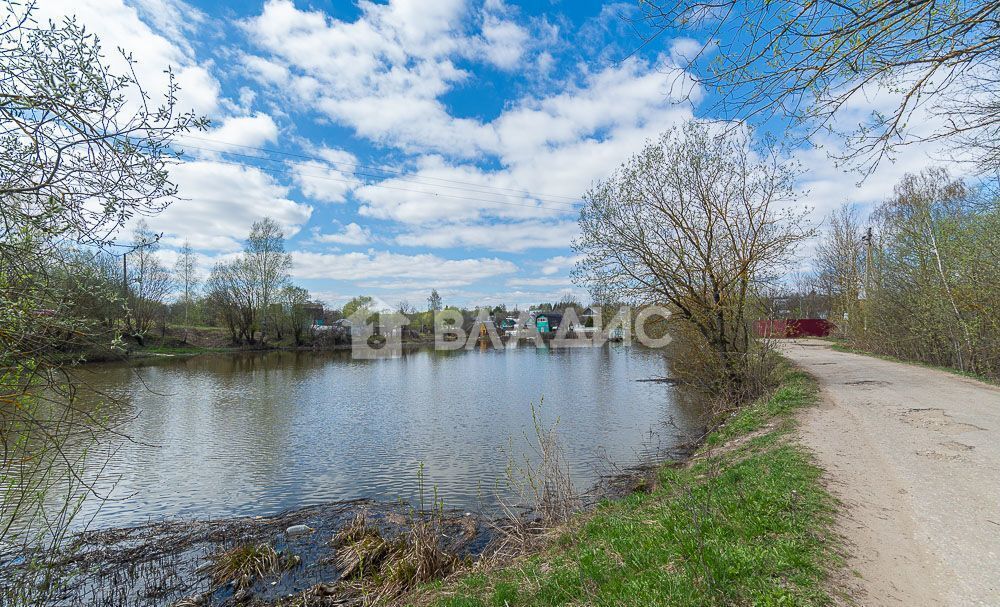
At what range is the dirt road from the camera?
335 centimetres

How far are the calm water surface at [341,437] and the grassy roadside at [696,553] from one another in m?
3.49

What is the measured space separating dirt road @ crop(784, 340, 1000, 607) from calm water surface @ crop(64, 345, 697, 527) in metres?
4.45

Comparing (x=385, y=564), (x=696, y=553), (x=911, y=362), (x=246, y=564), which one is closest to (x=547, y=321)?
(x=911, y=362)

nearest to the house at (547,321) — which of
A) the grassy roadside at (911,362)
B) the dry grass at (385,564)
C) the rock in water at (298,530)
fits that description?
the grassy roadside at (911,362)

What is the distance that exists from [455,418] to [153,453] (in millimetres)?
8515

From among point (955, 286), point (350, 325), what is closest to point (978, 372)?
point (955, 286)

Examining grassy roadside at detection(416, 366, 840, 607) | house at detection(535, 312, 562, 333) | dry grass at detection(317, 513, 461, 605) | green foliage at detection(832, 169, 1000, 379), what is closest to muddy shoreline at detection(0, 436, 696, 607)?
dry grass at detection(317, 513, 461, 605)

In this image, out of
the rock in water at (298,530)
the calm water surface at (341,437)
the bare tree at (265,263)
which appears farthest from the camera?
the bare tree at (265,263)

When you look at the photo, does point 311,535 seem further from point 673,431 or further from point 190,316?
point 190,316

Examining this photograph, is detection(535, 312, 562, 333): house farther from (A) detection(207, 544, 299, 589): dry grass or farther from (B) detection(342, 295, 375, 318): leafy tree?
(A) detection(207, 544, 299, 589): dry grass

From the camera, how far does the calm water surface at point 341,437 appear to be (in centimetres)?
919

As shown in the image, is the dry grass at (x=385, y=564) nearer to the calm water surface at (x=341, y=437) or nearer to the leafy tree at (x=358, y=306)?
the calm water surface at (x=341, y=437)

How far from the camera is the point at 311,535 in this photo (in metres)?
7.34

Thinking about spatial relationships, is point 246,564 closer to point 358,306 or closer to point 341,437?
point 341,437
